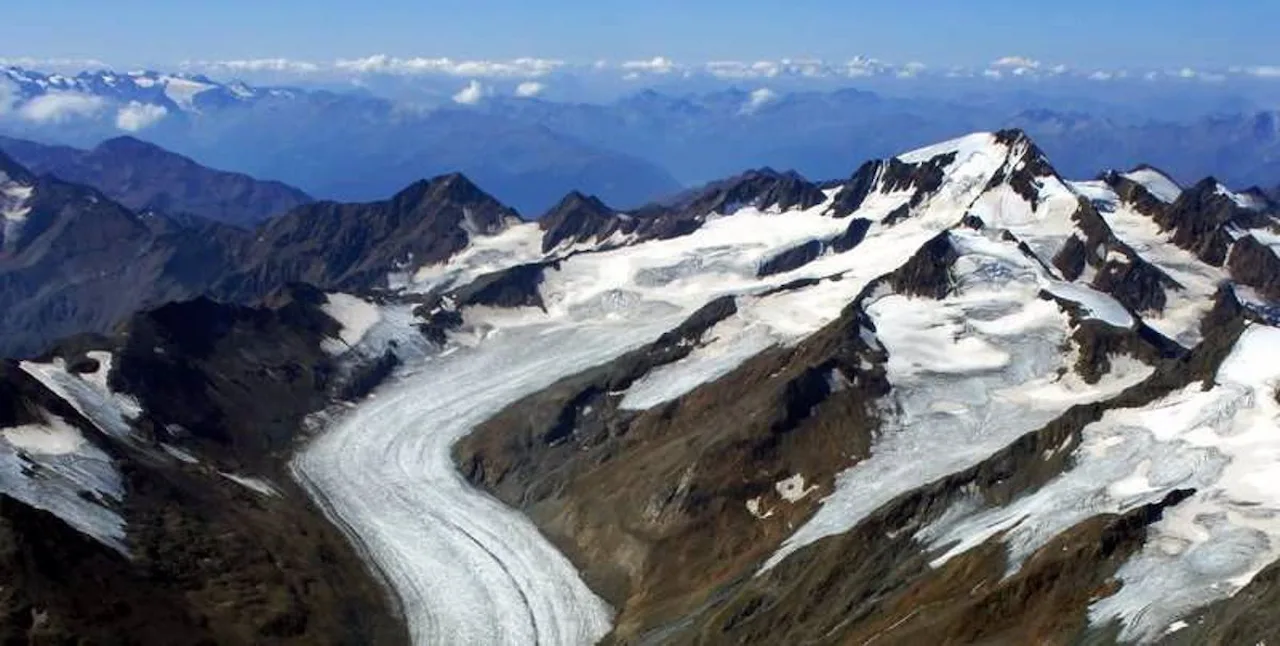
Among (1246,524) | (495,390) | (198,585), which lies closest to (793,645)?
Result: (1246,524)

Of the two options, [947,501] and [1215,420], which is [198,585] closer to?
[947,501]

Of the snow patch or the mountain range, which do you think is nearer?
the mountain range

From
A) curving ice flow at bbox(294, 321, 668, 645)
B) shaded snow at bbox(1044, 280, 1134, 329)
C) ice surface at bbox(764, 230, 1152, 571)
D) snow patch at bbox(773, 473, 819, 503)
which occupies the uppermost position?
shaded snow at bbox(1044, 280, 1134, 329)

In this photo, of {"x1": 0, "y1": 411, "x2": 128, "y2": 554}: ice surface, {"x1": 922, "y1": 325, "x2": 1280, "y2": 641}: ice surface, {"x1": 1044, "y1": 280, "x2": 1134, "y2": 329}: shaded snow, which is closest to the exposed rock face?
{"x1": 0, "y1": 411, "x2": 128, "y2": 554}: ice surface

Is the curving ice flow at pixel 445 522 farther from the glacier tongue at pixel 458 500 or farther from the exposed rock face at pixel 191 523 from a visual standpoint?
the exposed rock face at pixel 191 523

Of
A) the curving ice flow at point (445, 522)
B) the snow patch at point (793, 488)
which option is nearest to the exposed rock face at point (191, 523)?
the curving ice flow at point (445, 522)

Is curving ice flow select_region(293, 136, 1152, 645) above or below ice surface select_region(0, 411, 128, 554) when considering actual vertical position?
below

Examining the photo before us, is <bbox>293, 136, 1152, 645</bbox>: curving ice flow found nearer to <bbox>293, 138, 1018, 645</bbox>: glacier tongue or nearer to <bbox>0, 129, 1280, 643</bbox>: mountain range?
<bbox>293, 138, 1018, 645</bbox>: glacier tongue
